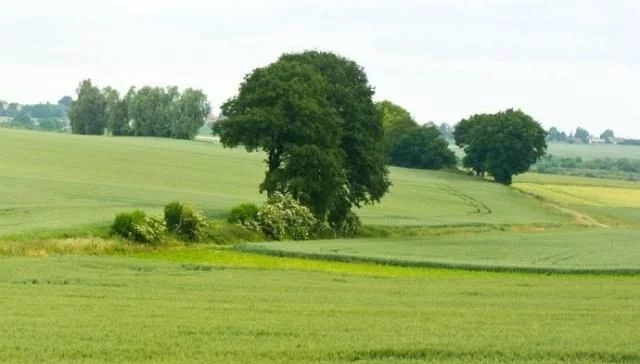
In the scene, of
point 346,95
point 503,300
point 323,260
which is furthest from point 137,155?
point 503,300

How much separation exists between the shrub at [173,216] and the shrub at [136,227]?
9.30ft

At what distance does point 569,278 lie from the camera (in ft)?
147

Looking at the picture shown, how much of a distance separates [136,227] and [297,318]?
28.9 meters

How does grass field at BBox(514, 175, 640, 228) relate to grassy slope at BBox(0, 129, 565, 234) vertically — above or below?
below

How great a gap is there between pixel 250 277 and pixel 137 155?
7784cm

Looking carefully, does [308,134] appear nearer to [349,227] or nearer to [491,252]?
[349,227]

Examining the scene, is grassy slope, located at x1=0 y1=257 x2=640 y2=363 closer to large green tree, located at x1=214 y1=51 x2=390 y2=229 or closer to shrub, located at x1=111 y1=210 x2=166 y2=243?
shrub, located at x1=111 y1=210 x2=166 y2=243

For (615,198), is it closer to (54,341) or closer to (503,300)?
(503,300)

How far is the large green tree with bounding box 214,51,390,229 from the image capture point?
6788 centimetres

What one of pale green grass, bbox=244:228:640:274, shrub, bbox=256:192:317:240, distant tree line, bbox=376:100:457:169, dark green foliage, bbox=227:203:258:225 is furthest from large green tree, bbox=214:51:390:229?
distant tree line, bbox=376:100:457:169

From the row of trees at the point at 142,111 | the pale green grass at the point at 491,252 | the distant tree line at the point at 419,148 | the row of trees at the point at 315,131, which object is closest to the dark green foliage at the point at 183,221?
the pale green grass at the point at 491,252

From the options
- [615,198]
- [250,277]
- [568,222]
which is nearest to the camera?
[250,277]

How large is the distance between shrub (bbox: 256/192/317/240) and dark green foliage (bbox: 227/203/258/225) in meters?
0.36

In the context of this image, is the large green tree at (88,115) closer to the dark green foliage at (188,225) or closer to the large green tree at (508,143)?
the large green tree at (508,143)
